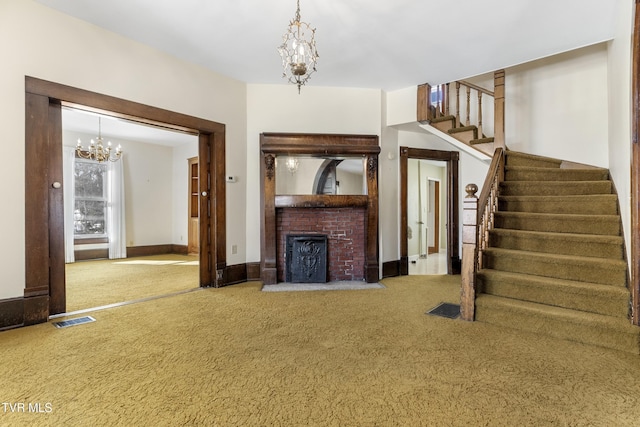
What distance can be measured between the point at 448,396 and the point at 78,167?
7.61 meters

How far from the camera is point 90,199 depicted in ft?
21.5

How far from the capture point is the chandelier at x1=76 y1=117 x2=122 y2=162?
19.2 feet

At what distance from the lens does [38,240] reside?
8.92 ft

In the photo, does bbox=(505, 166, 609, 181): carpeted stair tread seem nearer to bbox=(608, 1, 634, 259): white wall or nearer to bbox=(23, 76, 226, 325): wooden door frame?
bbox=(608, 1, 634, 259): white wall

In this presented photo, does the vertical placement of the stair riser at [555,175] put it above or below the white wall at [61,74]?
below

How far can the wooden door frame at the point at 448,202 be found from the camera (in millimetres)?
4879

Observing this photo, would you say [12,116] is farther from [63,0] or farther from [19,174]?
[63,0]

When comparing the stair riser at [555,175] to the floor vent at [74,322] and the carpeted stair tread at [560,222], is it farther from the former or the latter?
the floor vent at [74,322]

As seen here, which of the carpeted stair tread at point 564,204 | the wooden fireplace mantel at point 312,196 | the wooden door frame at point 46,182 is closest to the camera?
the wooden door frame at point 46,182

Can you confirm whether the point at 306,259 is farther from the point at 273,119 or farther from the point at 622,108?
the point at 622,108

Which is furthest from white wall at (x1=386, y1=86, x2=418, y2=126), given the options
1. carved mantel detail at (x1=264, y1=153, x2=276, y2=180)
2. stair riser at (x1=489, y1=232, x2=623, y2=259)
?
stair riser at (x1=489, y1=232, x2=623, y2=259)

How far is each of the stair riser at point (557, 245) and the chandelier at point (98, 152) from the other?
21.8ft

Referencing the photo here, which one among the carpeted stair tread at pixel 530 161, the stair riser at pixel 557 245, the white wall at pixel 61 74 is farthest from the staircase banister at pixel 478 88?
the white wall at pixel 61 74

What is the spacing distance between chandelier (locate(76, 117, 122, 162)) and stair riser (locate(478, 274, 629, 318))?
6.61 metres
